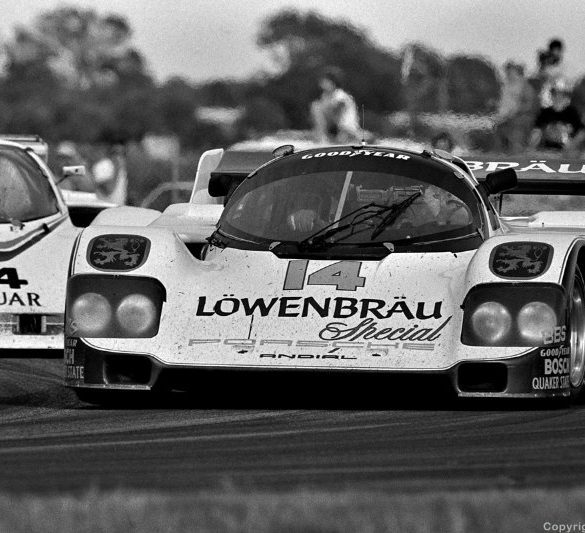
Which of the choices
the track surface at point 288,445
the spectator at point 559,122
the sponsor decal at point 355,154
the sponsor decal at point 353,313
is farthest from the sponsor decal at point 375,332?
the spectator at point 559,122

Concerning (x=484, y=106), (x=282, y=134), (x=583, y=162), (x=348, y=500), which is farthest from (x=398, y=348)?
(x=282, y=134)

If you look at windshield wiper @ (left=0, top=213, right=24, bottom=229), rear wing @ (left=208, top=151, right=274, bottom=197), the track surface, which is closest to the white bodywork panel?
the track surface

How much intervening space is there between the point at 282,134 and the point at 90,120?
101 feet

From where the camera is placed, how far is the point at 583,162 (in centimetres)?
1077

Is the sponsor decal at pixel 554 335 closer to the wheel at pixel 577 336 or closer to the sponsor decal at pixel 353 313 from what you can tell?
the wheel at pixel 577 336

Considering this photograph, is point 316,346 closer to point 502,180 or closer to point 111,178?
point 502,180

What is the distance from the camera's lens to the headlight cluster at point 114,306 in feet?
23.4

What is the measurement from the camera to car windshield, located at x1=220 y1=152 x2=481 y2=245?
25.1ft

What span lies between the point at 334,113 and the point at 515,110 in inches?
84.2

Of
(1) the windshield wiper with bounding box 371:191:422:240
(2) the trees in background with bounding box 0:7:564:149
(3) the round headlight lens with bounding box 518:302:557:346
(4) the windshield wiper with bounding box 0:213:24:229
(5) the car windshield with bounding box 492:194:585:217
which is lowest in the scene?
(2) the trees in background with bounding box 0:7:564:149

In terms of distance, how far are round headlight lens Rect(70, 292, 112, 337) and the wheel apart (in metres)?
1.99

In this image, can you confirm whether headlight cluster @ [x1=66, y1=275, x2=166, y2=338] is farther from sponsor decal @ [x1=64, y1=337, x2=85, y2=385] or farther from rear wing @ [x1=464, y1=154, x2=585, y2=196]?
rear wing @ [x1=464, y1=154, x2=585, y2=196]

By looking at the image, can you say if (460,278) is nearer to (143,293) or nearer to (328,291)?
(328,291)

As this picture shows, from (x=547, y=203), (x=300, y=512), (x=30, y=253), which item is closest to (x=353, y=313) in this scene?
(x=300, y=512)
